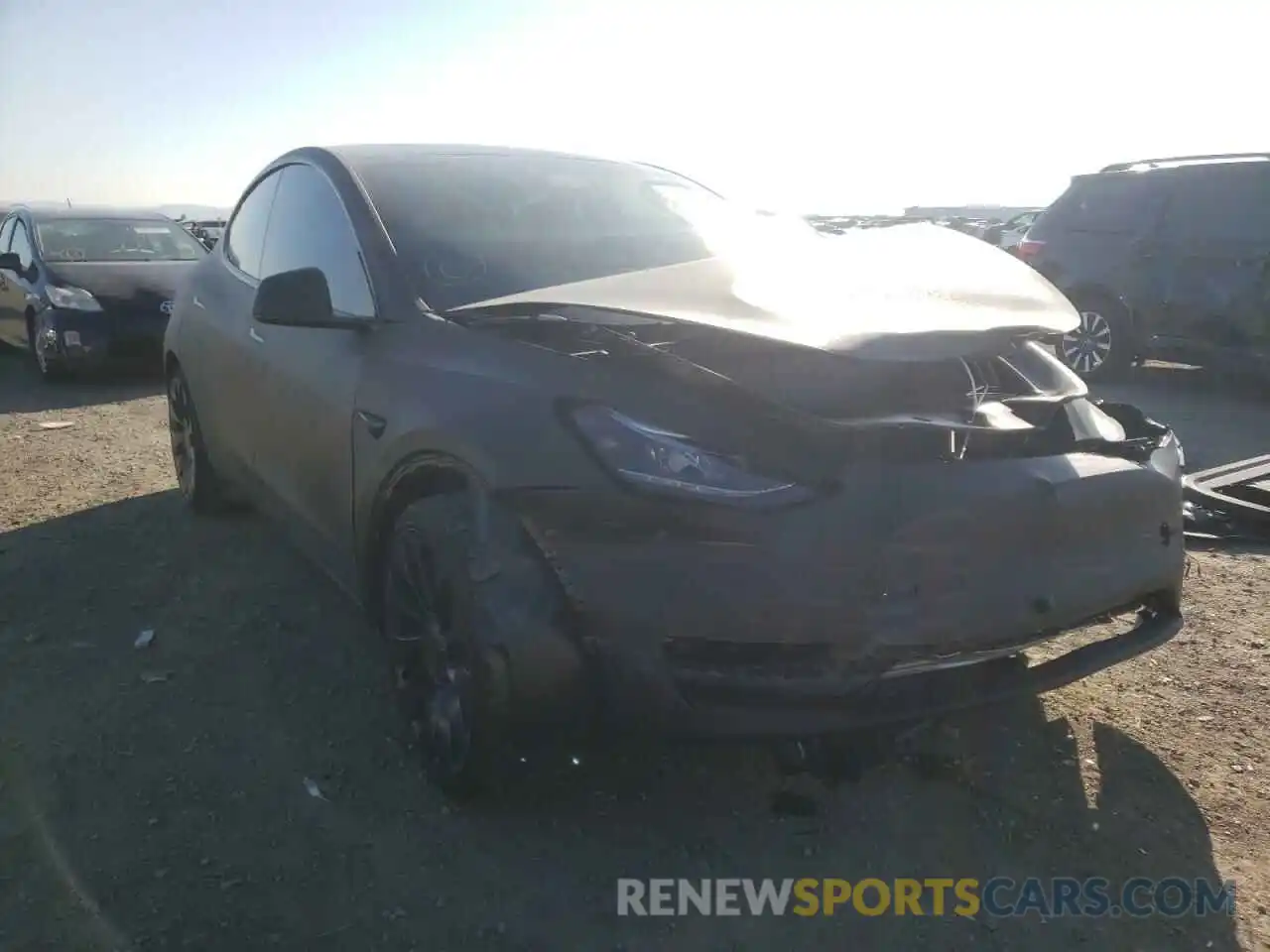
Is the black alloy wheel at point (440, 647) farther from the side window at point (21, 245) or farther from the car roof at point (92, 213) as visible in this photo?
the car roof at point (92, 213)

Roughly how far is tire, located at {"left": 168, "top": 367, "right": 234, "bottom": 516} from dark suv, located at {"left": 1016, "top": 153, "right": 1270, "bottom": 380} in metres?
5.81

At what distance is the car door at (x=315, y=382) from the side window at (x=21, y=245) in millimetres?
6723

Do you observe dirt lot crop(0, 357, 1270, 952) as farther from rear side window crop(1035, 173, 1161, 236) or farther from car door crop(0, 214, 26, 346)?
car door crop(0, 214, 26, 346)

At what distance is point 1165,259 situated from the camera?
27.8ft

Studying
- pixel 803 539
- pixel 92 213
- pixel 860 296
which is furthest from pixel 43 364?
pixel 803 539

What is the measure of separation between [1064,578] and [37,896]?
242 centimetres

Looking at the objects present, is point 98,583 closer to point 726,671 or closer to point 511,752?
point 511,752

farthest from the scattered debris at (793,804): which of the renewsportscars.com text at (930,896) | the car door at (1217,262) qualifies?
the car door at (1217,262)

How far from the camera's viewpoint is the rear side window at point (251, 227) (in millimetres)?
→ 4242

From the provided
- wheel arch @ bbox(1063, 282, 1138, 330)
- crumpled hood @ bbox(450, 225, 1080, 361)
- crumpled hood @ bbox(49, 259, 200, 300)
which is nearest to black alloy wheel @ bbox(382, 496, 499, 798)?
crumpled hood @ bbox(450, 225, 1080, 361)

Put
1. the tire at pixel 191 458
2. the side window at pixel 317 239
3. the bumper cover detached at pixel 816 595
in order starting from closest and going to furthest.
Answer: the bumper cover detached at pixel 816 595, the side window at pixel 317 239, the tire at pixel 191 458

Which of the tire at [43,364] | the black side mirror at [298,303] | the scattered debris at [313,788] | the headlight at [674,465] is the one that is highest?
the black side mirror at [298,303]

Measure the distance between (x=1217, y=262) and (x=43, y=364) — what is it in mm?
9443

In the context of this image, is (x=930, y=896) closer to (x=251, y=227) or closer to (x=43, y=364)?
(x=251, y=227)
